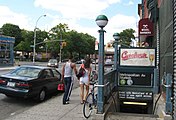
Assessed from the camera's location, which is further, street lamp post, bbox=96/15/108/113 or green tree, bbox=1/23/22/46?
green tree, bbox=1/23/22/46

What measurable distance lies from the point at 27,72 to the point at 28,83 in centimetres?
115

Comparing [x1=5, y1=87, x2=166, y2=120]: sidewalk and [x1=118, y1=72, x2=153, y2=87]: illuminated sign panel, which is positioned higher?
[x1=118, y1=72, x2=153, y2=87]: illuminated sign panel

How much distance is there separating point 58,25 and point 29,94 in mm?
72698

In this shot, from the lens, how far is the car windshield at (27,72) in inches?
389

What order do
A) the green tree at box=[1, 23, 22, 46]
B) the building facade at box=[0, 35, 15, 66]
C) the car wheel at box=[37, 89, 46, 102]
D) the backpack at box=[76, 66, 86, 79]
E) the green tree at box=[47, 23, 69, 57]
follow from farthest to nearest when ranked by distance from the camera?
the green tree at box=[1, 23, 22, 46] < the green tree at box=[47, 23, 69, 57] < the building facade at box=[0, 35, 15, 66] < the car wheel at box=[37, 89, 46, 102] < the backpack at box=[76, 66, 86, 79]

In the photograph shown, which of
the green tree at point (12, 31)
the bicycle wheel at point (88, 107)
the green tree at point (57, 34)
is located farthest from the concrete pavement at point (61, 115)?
the green tree at point (12, 31)

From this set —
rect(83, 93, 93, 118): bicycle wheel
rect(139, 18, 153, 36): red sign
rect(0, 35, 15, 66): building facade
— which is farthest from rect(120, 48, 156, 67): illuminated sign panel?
rect(0, 35, 15, 66): building facade

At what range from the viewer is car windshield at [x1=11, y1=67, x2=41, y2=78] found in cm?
988

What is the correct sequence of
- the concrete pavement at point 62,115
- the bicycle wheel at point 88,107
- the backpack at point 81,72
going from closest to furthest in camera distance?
1. the concrete pavement at point 62,115
2. the bicycle wheel at point 88,107
3. the backpack at point 81,72

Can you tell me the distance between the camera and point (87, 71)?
937 centimetres

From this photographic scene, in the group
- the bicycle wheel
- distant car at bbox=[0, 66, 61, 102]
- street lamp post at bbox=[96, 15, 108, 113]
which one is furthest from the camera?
distant car at bbox=[0, 66, 61, 102]

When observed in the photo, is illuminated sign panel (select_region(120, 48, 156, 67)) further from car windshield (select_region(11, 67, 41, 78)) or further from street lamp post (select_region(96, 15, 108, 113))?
street lamp post (select_region(96, 15, 108, 113))

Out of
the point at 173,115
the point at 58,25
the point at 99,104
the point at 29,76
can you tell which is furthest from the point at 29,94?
the point at 58,25

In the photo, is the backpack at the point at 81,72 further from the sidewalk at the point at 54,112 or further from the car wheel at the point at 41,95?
the car wheel at the point at 41,95
